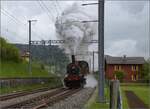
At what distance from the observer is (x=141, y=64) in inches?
5000

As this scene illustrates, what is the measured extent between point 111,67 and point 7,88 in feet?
285

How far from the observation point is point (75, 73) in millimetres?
47406

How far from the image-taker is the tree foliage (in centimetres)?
8300

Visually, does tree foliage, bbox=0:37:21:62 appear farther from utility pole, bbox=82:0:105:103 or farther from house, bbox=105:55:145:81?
utility pole, bbox=82:0:105:103

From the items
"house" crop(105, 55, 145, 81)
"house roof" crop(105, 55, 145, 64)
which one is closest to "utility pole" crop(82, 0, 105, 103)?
"house" crop(105, 55, 145, 81)

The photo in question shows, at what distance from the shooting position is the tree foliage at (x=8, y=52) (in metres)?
83.0

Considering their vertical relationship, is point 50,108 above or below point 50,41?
below

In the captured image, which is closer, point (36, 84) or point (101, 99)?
point (101, 99)

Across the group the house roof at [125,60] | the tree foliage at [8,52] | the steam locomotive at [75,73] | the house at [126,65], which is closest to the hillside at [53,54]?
the steam locomotive at [75,73]

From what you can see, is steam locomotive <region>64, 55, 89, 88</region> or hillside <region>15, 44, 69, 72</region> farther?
hillside <region>15, 44, 69, 72</region>

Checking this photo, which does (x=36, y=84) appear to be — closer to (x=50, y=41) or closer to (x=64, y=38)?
(x=50, y=41)

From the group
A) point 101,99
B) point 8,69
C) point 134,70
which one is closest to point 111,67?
point 134,70

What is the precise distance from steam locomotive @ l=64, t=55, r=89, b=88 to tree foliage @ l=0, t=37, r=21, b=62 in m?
36.3

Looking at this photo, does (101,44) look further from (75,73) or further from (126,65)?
(126,65)
